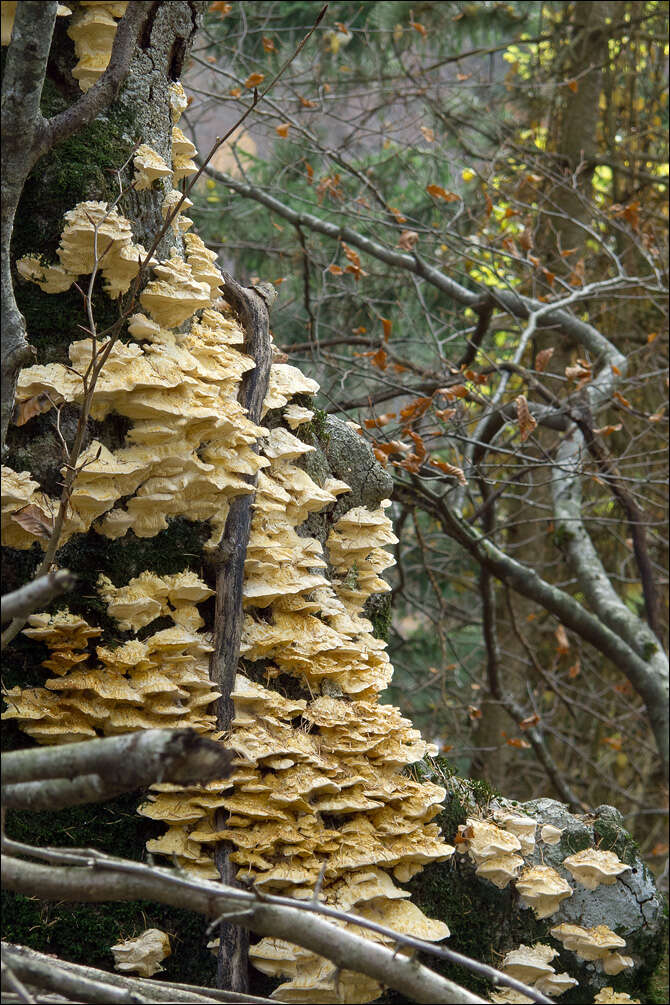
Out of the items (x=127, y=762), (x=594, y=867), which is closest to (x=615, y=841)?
(x=594, y=867)

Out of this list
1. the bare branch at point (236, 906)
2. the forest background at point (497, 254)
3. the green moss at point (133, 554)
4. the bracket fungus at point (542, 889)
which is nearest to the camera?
the bare branch at point (236, 906)

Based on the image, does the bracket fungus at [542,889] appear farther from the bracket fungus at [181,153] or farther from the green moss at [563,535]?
the green moss at [563,535]

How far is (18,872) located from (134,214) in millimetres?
2060

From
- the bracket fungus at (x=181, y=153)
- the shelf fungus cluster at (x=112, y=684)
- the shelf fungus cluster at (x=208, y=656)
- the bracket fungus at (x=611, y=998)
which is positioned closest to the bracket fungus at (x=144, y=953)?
the shelf fungus cluster at (x=208, y=656)

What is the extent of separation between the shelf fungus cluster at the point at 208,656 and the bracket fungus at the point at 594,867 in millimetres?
569

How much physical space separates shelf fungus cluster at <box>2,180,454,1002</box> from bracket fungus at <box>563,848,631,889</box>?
1.87 ft

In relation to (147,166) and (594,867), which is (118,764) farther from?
(594,867)

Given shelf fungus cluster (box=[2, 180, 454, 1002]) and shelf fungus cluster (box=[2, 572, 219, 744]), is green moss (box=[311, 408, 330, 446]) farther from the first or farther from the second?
shelf fungus cluster (box=[2, 572, 219, 744])

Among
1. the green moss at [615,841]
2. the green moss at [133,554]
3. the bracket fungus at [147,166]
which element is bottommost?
the green moss at [615,841]

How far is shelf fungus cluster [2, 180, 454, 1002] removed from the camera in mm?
2641

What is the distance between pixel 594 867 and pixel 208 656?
4.94 feet

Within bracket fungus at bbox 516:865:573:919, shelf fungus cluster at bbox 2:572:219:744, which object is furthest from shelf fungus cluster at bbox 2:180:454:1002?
bracket fungus at bbox 516:865:573:919

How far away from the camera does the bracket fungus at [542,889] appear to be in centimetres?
309

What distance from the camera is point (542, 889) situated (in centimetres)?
307
